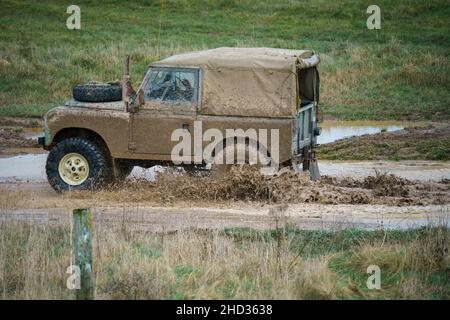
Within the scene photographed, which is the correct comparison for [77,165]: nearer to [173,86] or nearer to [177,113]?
[177,113]

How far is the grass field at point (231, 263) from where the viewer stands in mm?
9570

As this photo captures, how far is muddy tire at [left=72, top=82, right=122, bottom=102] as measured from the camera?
14969 millimetres

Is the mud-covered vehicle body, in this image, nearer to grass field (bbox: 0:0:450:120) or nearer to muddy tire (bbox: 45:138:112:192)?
muddy tire (bbox: 45:138:112:192)

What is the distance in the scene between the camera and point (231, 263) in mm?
10242

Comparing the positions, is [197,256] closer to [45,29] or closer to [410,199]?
[410,199]

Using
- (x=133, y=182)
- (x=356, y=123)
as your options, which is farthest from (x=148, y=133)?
(x=356, y=123)

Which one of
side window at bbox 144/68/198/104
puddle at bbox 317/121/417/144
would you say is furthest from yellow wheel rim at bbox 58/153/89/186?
puddle at bbox 317/121/417/144

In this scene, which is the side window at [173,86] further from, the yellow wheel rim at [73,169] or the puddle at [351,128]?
the puddle at [351,128]

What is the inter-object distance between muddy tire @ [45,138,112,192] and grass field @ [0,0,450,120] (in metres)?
9.09

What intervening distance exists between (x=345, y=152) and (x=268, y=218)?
21.9 ft

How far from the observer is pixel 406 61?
2819cm

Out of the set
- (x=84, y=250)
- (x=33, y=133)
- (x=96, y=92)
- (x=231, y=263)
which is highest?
(x=96, y=92)

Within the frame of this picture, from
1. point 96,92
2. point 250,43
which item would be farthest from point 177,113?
point 250,43

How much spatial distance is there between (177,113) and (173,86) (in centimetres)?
41
